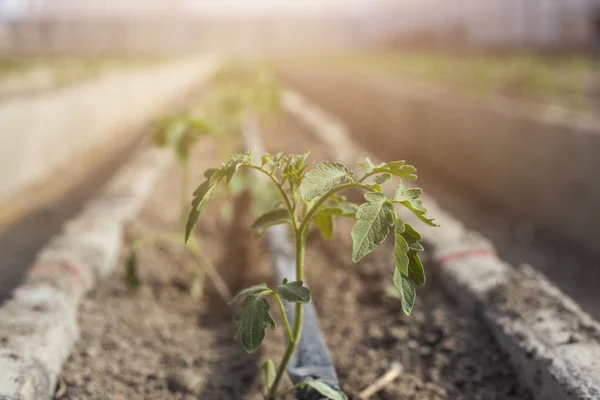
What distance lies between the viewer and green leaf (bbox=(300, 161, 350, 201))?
127 centimetres

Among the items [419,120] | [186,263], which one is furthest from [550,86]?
[186,263]

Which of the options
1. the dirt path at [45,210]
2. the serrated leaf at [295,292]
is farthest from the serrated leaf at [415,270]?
the dirt path at [45,210]

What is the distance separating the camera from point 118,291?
8.64 ft

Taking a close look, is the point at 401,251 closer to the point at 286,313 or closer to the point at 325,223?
the point at 325,223

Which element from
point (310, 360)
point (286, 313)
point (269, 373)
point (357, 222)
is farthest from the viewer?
point (286, 313)

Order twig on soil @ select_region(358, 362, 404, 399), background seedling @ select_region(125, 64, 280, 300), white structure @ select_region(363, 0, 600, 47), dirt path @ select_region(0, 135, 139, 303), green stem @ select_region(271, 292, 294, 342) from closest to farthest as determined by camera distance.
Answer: green stem @ select_region(271, 292, 294, 342) → twig on soil @ select_region(358, 362, 404, 399) → background seedling @ select_region(125, 64, 280, 300) → dirt path @ select_region(0, 135, 139, 303) → white structure @ select_region(363, 0, 600, 47)

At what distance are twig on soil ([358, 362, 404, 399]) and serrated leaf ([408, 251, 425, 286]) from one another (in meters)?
0.70

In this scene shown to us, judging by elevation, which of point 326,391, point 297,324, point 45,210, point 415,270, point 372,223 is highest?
point 372,223

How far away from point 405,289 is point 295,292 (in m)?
0.25

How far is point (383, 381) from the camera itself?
6.22 ft

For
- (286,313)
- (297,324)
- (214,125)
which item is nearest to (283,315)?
(297,324)

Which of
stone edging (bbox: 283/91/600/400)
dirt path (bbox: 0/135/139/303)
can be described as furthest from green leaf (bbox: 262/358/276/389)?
dirt path (bbox: 0/135/139/303)

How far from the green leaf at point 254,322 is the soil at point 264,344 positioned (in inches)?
26.6

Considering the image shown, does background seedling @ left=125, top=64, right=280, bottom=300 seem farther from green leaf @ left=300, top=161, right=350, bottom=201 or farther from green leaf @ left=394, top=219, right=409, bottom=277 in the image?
green leaf @ left=394, top=219, right=409, bottom=277
